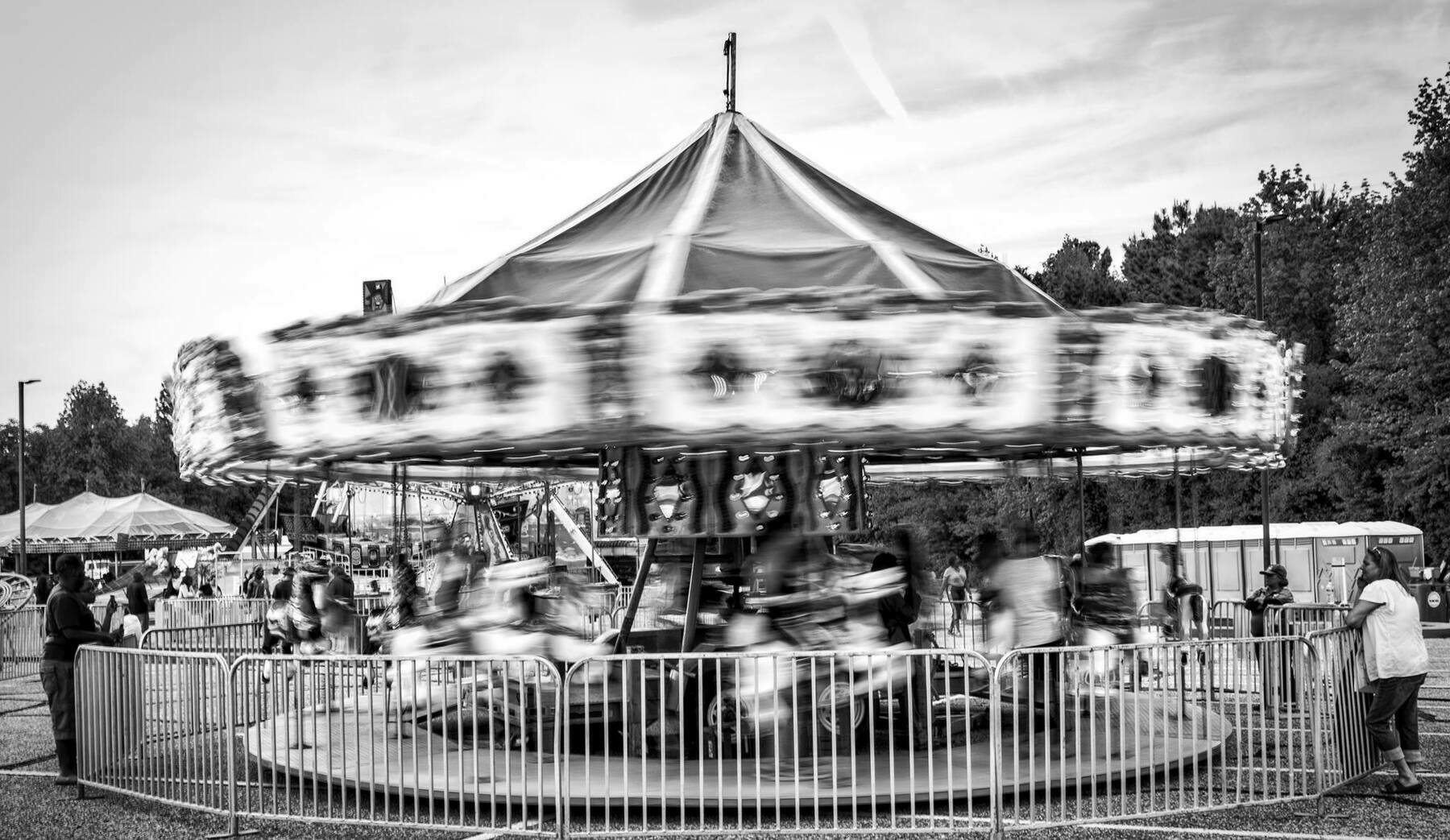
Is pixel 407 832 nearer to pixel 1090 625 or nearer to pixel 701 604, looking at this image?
pixel 701 604

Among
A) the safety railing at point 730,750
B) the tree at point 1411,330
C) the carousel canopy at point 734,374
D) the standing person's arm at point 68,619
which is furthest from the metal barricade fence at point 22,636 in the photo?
the tree at point 1411,330

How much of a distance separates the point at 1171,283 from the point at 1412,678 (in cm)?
3988

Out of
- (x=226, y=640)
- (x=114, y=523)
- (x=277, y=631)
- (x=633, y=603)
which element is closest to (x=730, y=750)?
(x=633, y=603)

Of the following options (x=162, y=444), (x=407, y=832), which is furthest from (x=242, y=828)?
(x=162, y=444)

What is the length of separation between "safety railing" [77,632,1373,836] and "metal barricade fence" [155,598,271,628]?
37.8 feet

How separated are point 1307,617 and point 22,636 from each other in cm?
1556

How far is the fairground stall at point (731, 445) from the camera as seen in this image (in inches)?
271

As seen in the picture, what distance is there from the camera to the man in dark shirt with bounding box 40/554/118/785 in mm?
8625

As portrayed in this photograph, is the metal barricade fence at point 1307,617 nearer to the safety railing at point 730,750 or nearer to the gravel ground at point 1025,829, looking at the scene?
the gravel ground at point 1025,829

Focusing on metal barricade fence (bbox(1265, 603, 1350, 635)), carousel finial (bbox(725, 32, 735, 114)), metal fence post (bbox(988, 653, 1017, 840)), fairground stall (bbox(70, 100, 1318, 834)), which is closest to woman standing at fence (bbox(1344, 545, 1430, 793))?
fairground stall (bbox(70, 100, 1318, 834))

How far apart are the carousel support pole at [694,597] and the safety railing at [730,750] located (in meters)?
0.22

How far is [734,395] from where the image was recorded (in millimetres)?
7031

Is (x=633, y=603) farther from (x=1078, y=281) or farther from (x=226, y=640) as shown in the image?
(x=1078, y=281)

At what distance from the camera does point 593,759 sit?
8422mm
